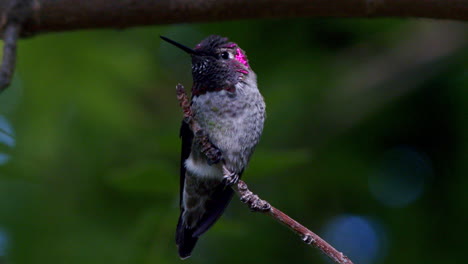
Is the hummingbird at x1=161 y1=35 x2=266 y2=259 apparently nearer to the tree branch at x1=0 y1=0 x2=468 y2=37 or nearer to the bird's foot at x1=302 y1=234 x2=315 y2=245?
the tree branch at x1=0 y1=0 x2=468 y2=37

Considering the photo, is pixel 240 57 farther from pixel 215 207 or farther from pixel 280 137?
pixel 280 137

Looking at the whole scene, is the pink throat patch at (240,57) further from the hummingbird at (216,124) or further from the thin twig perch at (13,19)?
the thin twig perch at (13,19)

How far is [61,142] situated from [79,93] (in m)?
0.34

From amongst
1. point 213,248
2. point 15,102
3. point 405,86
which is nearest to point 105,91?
point 15,102

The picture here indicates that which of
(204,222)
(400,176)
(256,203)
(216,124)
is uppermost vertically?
(256,203)

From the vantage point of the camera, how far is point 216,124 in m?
3.13

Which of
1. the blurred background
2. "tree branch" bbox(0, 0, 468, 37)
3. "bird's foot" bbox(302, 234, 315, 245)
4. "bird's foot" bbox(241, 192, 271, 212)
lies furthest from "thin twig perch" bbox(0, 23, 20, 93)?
the blurred background

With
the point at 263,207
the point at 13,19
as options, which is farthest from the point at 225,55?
the point at 263,207

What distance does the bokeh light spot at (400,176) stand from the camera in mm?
4703

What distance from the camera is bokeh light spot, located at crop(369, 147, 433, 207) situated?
4.70 metres

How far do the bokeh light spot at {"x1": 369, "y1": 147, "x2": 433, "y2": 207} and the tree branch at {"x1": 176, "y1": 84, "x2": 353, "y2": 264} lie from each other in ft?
6.89

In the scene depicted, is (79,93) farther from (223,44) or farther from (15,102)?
(223,44)

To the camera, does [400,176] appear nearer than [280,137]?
No

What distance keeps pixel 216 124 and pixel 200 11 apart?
62 cm
